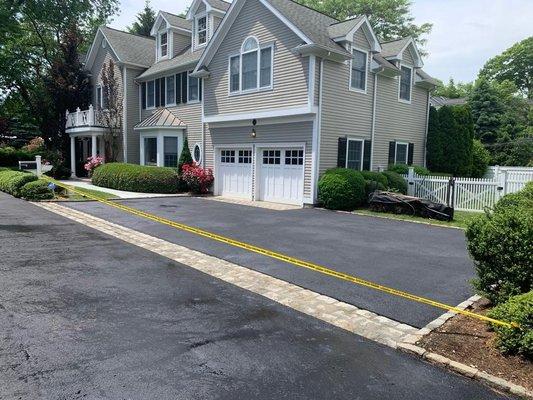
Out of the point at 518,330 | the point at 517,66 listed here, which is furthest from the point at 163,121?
the point at 517,66

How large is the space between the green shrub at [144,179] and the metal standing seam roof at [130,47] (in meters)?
8.22

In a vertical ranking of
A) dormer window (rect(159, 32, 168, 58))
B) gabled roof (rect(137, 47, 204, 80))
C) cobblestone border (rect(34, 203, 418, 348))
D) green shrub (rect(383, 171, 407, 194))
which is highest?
dormer window (rect(159, 32, 168, 58))

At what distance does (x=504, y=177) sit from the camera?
1470 centimetres

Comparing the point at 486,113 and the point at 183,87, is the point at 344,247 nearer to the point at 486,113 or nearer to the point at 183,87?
the point at 183,87

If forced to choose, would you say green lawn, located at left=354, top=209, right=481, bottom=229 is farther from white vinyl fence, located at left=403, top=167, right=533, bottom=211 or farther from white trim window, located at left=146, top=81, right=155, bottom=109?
white trim window, located at left=146, top=81, right=155, bottom=109

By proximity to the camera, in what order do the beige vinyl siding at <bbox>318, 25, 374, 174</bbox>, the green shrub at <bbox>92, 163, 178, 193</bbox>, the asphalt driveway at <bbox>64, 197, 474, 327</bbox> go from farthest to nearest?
the green shrub at <bbox>92, 163, 178, 193</bbox>, the beige vinyl siding at <bbox>318, 25, 374, 174</bbox>, the asphalt driveway at <bbox>64, 197, 474, 327</bbox>

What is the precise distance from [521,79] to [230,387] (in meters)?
67.5

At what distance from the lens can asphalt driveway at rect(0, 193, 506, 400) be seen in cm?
347

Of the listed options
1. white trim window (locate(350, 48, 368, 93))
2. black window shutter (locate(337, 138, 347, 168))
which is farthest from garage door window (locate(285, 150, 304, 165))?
white trim window (locate(350, 48, 368, 93))

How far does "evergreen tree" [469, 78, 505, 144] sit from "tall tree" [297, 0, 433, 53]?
12335 millimetres

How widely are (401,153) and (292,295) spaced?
→ 15.9 meters

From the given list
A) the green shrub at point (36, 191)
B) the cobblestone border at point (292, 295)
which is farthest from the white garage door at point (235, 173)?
the cobblestone border at point (292, 295)

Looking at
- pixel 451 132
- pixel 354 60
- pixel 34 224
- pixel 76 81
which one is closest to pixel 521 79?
pixel 451 132

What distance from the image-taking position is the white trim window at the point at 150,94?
24.3 meters
